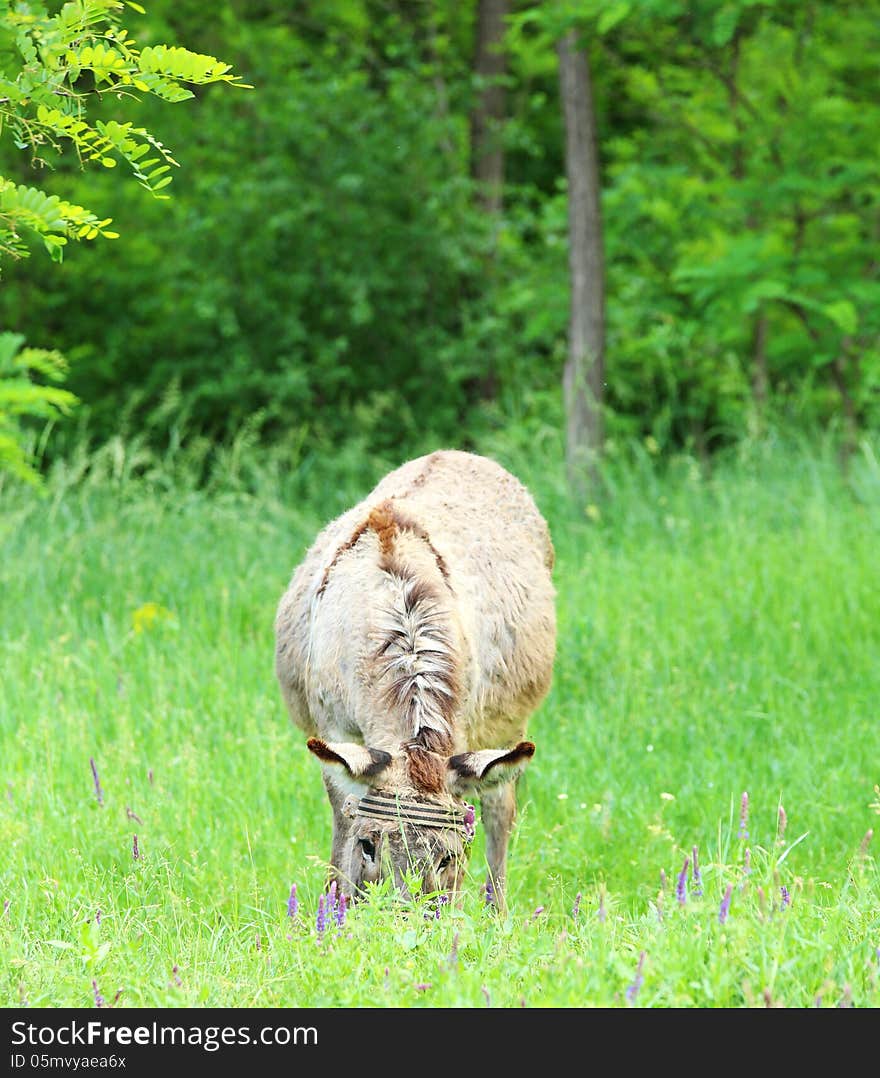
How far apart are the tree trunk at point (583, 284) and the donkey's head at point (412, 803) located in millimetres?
7163

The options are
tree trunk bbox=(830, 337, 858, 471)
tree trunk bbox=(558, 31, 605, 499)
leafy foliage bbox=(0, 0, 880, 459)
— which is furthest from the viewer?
leafy foliage bbox=(0, 0, 880, 459)

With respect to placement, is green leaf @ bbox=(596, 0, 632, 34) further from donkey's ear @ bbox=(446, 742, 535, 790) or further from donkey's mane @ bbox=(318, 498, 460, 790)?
donkey's ear @ bbox=(446, 742, 535, 790)

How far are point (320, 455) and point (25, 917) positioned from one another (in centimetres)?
952

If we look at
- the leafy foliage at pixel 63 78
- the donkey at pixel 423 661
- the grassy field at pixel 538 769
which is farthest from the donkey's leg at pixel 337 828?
the leafy foliage at pixel 63 78

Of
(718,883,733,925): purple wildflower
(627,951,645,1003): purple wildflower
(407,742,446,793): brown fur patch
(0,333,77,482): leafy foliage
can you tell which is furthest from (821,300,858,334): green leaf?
(627,951,645,1003): purple wildflower

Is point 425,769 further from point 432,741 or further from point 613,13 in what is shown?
point 613,13

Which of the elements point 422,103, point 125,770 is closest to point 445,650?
point 125,770

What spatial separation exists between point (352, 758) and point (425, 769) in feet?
0.83

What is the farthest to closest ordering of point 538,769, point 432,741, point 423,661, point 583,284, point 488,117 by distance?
point 488,117 → point 583,284 → point 538,769 → point 423,661 → point 432,741

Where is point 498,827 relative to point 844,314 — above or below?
below

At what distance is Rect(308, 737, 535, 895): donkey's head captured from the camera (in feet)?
13.7

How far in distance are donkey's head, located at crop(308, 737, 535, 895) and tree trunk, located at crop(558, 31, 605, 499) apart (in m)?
7.16

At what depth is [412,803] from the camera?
4.27 metres

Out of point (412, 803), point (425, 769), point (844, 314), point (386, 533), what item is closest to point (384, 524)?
point (386, 533)
